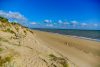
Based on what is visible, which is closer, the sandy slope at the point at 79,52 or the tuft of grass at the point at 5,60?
the tuft of grass at the point at 5,60

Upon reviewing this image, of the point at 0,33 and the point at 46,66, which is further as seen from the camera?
the point at 0,33

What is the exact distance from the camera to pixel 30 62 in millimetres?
5594

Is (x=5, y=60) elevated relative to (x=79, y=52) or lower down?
elevated

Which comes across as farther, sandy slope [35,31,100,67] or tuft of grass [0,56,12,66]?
sandy slope [35,31,100,67]

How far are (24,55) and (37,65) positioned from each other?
518 millimetres

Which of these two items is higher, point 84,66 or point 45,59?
point 45,59

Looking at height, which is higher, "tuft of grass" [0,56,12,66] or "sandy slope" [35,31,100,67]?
"tuft of grass" [0,56,12,66]

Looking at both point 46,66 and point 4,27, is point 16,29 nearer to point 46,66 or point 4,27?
point 4,27

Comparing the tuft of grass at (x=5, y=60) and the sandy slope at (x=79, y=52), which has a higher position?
the tuft of grass at (x=5, y=60)

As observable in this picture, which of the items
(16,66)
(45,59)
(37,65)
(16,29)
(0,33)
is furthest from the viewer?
(16,29)

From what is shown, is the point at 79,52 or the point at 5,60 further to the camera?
the point at 79,52

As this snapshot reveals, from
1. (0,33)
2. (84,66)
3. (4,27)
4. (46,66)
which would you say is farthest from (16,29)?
(46,66)

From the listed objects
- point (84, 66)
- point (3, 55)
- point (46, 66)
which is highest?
point (3, 55)

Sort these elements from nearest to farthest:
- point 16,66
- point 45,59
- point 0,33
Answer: point 16,66, point 45,59, point 0,33
